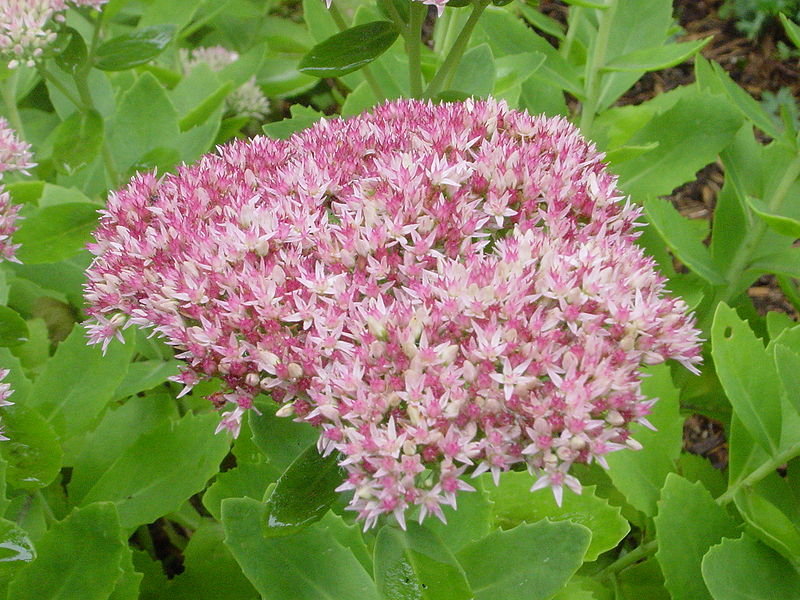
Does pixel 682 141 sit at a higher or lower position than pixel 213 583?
higher

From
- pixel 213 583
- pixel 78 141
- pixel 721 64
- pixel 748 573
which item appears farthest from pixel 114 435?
pixel 721 64

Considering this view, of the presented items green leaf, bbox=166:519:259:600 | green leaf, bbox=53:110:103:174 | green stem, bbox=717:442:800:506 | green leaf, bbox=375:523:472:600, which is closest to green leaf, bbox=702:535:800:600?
green stem, bbox=717:442:800:506

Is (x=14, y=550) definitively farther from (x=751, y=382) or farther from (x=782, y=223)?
(x=782, y=223)

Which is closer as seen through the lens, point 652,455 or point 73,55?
point 652,455

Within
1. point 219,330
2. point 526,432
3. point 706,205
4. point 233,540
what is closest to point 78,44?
point 219,330

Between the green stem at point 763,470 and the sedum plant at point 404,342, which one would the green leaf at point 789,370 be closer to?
the sedum plant at point 404,342

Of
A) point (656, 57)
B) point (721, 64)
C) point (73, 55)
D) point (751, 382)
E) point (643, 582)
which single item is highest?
point (656, 57)

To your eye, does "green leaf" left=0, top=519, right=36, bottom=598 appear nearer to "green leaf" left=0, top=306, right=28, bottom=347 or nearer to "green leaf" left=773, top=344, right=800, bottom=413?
"green leaf" left=0, top=306, right=28, bottom=347
